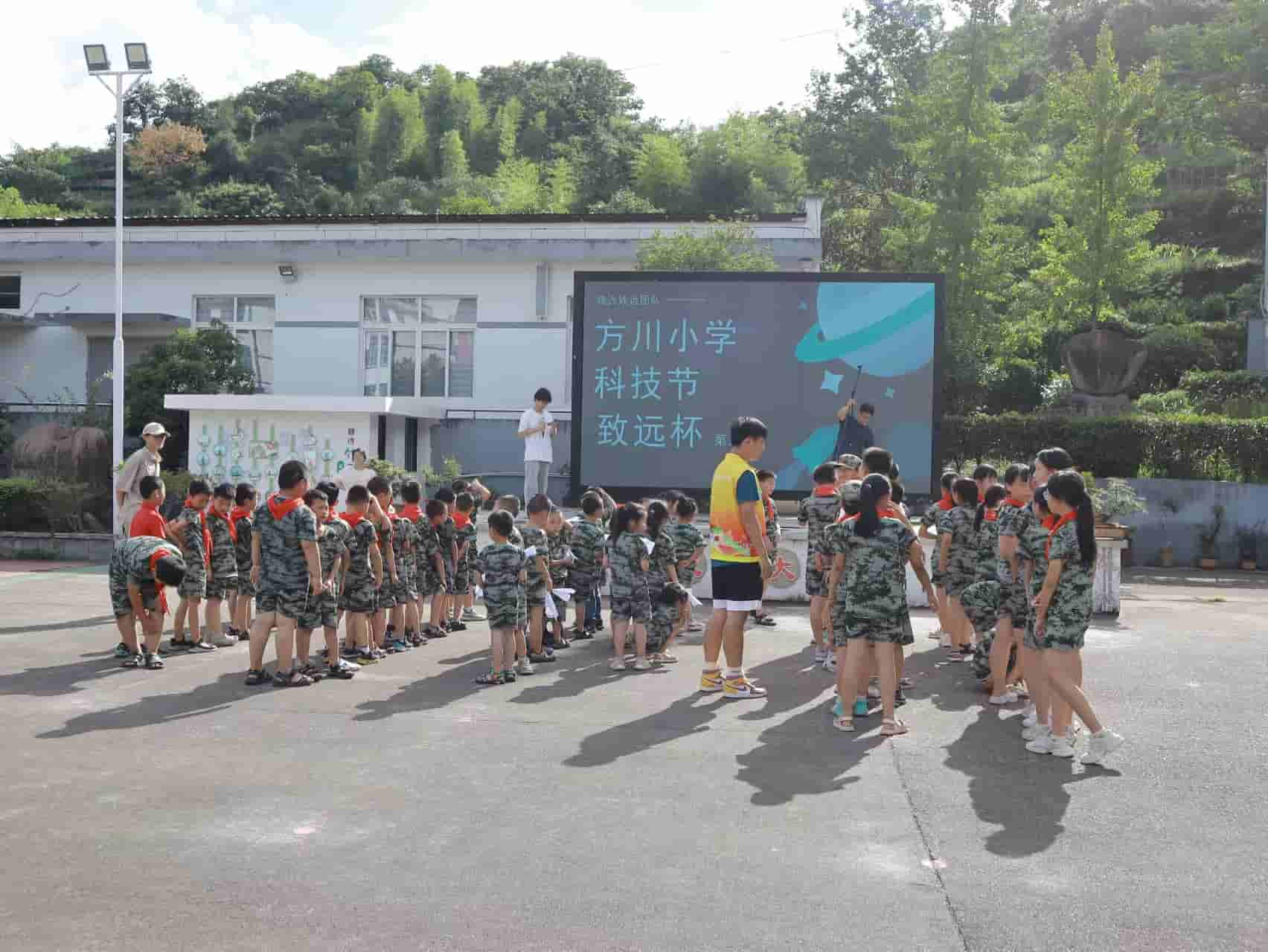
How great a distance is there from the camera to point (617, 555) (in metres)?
9.52

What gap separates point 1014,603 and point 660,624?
2.97 metres

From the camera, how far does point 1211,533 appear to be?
17.7 metres

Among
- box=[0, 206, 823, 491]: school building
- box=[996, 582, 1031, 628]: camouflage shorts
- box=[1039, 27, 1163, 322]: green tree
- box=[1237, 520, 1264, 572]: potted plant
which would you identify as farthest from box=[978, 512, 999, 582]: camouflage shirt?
box=[1039, 27, 1163, 322]: green tree

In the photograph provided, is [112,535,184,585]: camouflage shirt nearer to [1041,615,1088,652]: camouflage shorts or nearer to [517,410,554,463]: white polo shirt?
[517,410,554,463]: white polo shirt

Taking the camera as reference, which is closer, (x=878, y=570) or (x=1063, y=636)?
(x=1063, y=636)

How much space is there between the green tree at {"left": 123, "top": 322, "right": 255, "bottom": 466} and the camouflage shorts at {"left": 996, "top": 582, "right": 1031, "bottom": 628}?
15.2 m

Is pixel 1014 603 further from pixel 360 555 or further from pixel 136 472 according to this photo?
pixel 136 472

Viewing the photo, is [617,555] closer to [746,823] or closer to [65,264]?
[746,823]

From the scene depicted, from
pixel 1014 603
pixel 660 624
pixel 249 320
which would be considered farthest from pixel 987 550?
pixel 249 320

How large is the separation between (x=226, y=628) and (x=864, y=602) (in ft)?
20.9

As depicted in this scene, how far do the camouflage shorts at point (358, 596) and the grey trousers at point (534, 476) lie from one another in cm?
546

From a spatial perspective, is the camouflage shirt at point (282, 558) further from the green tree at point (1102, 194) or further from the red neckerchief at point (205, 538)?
the green tree at point (1102, 194)

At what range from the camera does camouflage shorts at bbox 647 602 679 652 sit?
9.74 m

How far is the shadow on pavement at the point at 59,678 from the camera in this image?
822 centimetres
